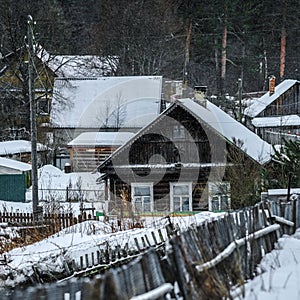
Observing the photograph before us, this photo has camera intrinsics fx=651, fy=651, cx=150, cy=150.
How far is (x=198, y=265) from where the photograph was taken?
4867 millimetres

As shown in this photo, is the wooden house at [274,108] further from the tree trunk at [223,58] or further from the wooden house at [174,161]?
the wooden house at [174,161]

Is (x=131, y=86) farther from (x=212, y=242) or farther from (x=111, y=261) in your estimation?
(x=212, y=242)

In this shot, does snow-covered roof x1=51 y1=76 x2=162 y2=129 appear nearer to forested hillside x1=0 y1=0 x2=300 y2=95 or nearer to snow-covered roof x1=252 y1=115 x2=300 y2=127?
forested hillside x1=0 y1=0 x2=300 y2=95

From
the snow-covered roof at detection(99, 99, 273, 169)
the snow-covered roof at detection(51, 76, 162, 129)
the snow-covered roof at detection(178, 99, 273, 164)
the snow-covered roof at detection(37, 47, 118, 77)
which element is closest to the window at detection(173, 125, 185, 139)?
the snow-covered roof at detection(99, 99, 273, 169)

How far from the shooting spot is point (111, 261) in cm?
962

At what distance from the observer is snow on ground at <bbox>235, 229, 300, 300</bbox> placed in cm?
511

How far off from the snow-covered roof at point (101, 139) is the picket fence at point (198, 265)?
80.9 ft

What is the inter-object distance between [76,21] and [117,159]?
29213 mm

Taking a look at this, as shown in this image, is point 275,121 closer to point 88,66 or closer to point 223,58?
point 223,58

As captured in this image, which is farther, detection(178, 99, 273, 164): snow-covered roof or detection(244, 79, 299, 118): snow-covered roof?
detection(244, 79, 299, 118): snow-covered roof

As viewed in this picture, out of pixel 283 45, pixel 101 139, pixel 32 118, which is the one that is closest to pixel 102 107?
pixel 101 139

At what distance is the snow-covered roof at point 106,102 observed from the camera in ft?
115

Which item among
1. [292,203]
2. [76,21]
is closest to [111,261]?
[292,203]

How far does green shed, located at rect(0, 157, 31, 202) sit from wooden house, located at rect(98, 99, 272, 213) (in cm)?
491
